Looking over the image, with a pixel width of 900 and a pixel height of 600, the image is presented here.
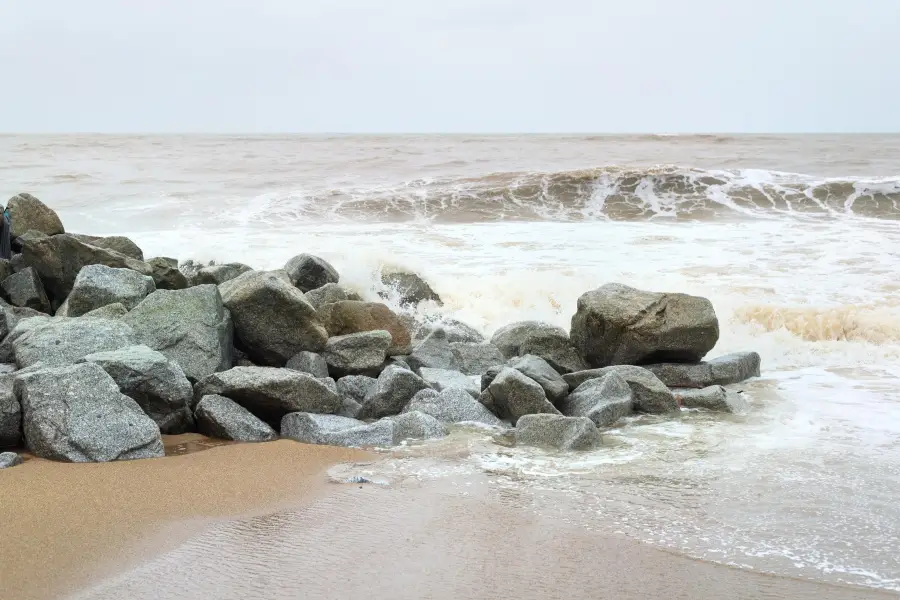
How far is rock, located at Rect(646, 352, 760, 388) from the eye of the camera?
20.9 ft

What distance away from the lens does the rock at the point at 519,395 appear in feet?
17.3

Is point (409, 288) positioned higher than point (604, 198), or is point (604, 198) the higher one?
point (604, 198)

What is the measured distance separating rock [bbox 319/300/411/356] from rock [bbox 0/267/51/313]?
87.7 inches

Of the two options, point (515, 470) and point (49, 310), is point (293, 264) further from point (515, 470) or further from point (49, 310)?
point (515, 470)

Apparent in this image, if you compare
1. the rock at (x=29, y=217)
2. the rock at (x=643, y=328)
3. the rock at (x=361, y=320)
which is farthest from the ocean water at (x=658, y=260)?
the rock at (x=29, y=217)

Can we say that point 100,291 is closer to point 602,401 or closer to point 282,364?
point 282,364

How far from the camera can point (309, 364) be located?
5.75 m

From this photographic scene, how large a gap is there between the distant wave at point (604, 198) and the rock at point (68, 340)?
1146 centimetres

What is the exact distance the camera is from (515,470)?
14.2 feet

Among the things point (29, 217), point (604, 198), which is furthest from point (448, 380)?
point (604, 198)

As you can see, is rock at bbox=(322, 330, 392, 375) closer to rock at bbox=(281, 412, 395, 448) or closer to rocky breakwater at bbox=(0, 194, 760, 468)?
rocky breakwater at bbox=(0, 194, 760, 468)

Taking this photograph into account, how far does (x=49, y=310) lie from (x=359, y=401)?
2.96 meters

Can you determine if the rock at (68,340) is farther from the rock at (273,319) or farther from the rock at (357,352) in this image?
the rock at (357,352)

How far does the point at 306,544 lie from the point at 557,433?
1863 millimetres
